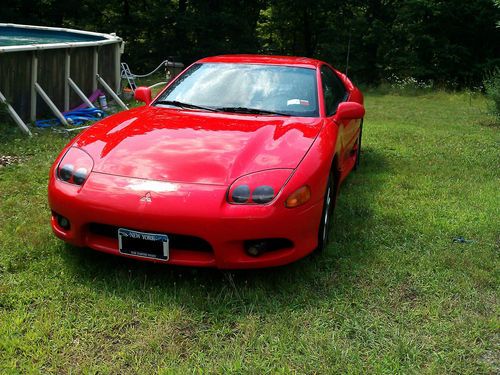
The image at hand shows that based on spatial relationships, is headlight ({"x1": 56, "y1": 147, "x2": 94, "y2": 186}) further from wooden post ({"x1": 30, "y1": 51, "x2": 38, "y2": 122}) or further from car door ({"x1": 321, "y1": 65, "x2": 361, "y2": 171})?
wooden post ({"x1": 30, "y1": 51, "x2": 38, "y2": 122})

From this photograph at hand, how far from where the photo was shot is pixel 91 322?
7.95ft

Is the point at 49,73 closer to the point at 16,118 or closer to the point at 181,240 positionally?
the point at 16,118

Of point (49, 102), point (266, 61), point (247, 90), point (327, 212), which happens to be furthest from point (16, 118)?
point (327, 212)

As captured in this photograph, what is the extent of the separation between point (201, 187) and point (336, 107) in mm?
1936

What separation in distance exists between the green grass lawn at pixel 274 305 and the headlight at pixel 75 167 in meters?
0.49

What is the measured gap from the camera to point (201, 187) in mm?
2695

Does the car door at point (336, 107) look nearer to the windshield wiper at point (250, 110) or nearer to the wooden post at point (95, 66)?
the windshield wiper at point (250, 110)

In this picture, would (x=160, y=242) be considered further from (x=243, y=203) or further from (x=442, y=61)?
(x=442, y=61)

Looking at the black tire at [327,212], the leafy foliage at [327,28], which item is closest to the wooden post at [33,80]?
the black tire at [327,212]

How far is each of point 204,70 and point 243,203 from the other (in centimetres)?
196

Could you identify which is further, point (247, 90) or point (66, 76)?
point (66, 76)

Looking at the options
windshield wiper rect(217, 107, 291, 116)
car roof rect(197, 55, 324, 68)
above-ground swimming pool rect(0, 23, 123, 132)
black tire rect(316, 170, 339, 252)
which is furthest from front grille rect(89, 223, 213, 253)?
above-ground swimming pool rect(0, 23, 123, 132)

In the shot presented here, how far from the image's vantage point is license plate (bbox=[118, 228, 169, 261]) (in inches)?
104

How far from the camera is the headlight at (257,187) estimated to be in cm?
268
